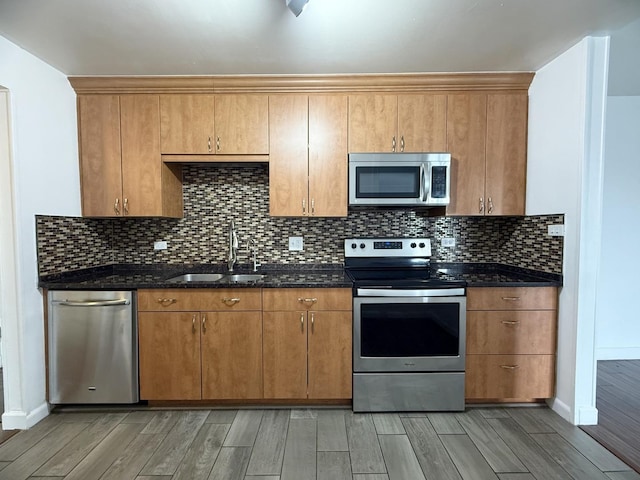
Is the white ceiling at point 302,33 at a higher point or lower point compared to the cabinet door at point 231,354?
higher

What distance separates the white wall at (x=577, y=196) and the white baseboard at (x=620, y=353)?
136 centimetres

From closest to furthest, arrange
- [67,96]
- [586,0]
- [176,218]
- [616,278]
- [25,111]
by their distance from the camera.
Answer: [586,0] → [25,111] → [67,96] → [176,218] → [616,278]

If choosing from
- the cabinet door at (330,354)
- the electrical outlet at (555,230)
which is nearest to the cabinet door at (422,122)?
the electrical outlet at (555,230)

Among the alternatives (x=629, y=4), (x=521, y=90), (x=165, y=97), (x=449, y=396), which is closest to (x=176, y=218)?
(x=165, y=97)

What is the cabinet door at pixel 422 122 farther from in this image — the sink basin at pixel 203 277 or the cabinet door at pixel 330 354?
the sink basin at pixel 203 277

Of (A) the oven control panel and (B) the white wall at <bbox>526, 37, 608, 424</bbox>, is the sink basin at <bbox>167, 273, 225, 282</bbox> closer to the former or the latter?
(A) the oven control panel

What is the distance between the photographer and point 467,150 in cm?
246

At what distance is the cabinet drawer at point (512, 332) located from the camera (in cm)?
222

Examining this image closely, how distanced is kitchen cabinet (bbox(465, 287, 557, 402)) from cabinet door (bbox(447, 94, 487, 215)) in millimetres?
680

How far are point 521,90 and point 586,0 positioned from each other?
2.80 ft

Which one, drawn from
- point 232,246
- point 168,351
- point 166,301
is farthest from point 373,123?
point 168,351

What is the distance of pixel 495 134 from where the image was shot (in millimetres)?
2465

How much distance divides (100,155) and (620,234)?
180 inches

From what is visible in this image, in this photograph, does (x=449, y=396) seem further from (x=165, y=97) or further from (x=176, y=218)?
(x=165, y=97)
